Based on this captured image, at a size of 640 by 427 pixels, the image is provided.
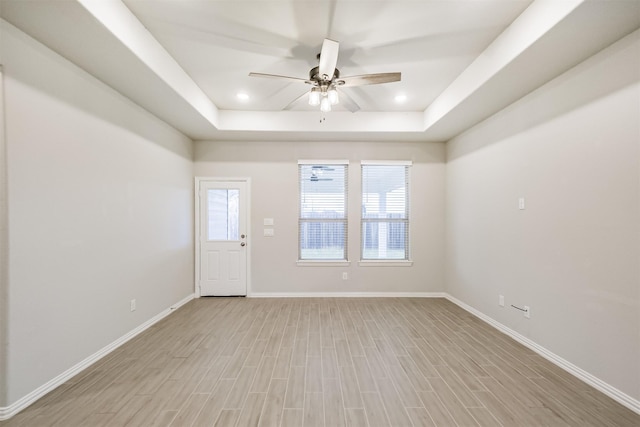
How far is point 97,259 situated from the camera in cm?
239

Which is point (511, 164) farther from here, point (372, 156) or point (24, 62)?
point (24, 62)

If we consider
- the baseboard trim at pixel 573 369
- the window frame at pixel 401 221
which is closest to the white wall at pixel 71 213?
the window frame at pixel 401 221

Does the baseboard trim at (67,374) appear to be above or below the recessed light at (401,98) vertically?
below

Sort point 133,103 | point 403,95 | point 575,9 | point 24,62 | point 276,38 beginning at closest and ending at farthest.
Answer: point 575,9 → point 24,62 → point 276,38 → point 133,103 → point 403,95

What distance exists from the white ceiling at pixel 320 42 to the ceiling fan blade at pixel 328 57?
275 millimetres

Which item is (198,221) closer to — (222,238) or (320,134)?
(222,238)

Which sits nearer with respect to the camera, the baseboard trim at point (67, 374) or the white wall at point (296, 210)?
the baseboard trim at point (67, 374)

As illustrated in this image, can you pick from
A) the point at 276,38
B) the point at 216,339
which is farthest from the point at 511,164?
the point at 216,339

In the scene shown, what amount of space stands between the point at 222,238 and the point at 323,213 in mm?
1763

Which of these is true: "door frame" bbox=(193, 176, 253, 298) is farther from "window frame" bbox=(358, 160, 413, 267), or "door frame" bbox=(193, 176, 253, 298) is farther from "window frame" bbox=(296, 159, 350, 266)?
"window frame" bbox=(358, 160, 413, 267)

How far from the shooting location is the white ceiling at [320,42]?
1743mm

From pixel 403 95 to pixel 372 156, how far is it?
1.17m

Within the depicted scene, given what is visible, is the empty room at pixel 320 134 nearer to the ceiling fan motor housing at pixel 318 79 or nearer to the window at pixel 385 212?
the ceiling fan motor housing at pixel 318 79

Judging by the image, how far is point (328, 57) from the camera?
2061 millimetres
